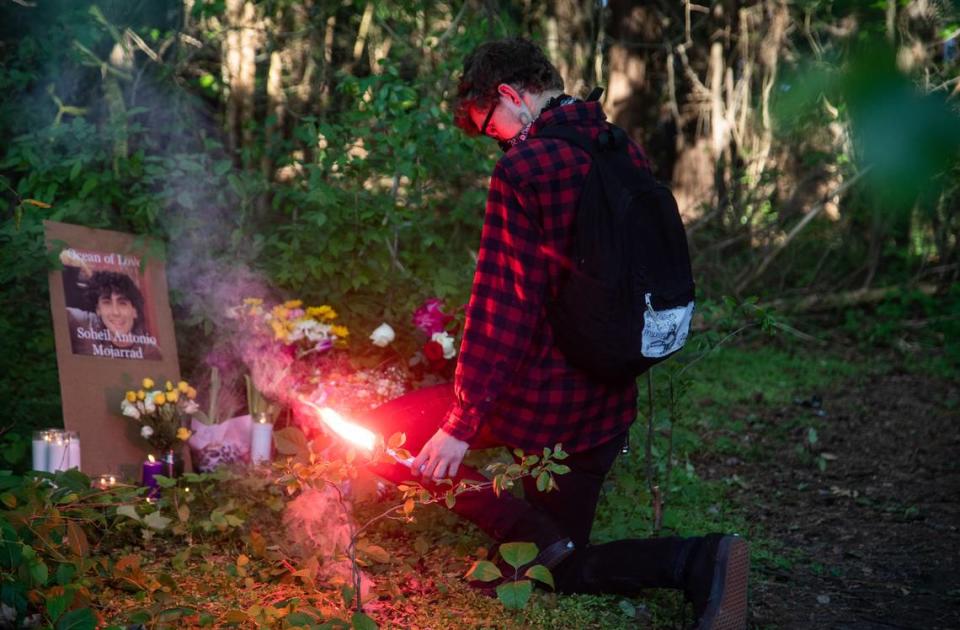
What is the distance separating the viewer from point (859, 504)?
4.63m

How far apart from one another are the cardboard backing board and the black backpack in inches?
91.4

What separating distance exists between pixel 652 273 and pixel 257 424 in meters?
2.34

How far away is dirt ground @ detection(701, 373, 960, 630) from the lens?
3.41 m

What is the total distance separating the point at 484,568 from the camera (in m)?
2.63

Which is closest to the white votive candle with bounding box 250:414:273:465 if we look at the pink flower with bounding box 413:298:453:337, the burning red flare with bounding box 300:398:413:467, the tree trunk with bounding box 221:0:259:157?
the pink flower with bounding box 413:298:453:337

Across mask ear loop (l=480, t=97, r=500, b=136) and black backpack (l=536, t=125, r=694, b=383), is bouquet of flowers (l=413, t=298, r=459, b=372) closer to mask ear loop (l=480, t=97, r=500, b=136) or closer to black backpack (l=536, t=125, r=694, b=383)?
mask ear loop (l=480, t=97, r=500, b=136)

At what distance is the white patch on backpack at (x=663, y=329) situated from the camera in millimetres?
2695

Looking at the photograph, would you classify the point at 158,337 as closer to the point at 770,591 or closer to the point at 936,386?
the point at 770,591

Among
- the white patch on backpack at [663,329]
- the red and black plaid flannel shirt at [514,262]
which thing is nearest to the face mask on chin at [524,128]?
the red and black plaid flannel shirt at [514,262]

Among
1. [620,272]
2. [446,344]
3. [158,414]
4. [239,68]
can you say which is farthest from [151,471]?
[239,68]

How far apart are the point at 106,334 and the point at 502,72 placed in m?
2.38

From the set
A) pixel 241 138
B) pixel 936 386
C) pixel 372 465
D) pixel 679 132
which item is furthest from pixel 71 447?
pixel 679 132

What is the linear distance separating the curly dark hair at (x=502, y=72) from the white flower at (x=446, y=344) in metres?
→ 1.61

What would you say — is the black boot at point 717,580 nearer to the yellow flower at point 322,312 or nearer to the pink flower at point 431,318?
the pink flower at point 431,318
